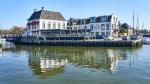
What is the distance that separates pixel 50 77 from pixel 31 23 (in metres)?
81.7

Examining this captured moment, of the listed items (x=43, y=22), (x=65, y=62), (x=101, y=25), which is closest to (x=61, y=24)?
(x=43, y=22)

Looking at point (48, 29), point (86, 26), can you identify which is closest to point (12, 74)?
point (48, 29)

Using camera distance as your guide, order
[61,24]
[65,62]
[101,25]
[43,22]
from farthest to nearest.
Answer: [61,24] → [101,25] → [43,22] → [65,62]

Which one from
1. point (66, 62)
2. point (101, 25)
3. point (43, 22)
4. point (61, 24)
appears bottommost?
point (66, 62)

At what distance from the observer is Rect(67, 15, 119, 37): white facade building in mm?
98969

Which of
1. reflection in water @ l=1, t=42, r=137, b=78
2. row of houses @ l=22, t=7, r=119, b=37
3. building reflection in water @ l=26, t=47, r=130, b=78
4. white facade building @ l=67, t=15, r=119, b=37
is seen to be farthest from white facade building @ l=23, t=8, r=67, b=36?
building reflection in water @ l=26, t=47, r=130, b=78

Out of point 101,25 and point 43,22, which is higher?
point 43,22

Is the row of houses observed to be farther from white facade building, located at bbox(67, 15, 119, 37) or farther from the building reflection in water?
the building reflection in water

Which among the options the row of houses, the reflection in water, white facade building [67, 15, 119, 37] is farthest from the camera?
white facade building [67, 15, 119, 37]

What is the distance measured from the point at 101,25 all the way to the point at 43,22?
2283 cm

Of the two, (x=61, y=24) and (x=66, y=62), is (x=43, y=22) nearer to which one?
(x=61, y=24)

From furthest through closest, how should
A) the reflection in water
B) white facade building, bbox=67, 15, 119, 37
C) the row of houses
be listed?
white facade building, bbox=67, 15, 119, 37 → the row of houses → the reflection in water

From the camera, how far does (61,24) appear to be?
10619 cm

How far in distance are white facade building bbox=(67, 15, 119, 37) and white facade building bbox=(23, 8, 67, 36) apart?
858cm
